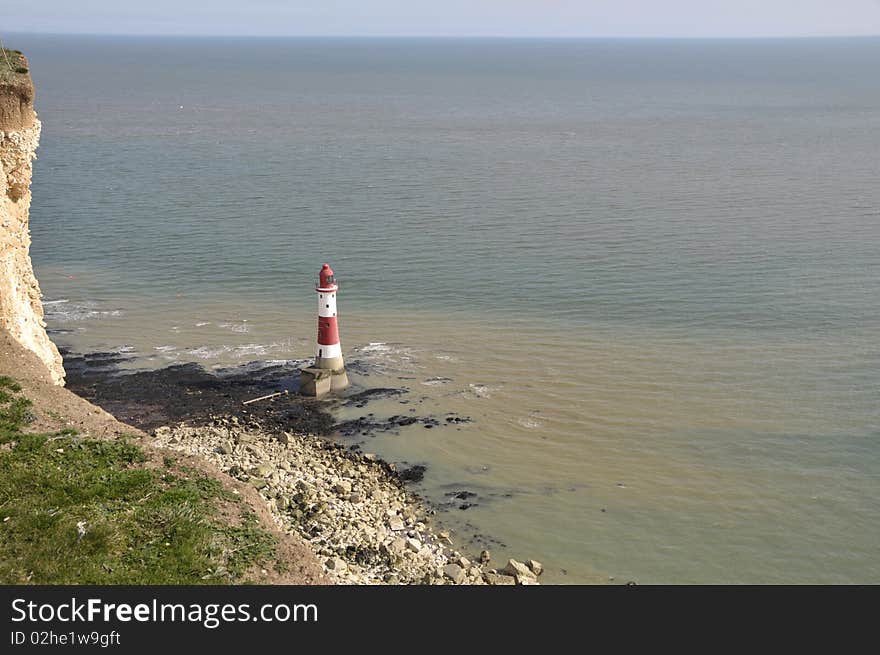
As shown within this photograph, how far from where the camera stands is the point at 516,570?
17.3 meters

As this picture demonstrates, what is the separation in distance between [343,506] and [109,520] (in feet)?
24.0

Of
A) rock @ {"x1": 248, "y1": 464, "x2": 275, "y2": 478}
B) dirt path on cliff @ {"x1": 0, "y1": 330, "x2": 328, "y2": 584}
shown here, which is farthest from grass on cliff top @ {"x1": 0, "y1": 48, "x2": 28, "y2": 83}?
rock @ {"x1": 248, "y1": 464, "x2": 275, "y2": 478}

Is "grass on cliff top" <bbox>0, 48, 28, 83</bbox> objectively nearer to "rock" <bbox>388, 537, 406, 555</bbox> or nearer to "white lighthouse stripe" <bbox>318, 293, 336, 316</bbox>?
"white lighthouse stripe" <bbox>318, 293, 336, 316</bbox>

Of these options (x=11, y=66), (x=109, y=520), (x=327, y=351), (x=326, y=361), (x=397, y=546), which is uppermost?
(x=11, y=66)

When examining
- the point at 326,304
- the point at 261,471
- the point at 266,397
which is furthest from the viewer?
the point at 266,397

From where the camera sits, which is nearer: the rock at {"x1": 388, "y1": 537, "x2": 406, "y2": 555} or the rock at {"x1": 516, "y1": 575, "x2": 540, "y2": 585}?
the rock at {"x1": 388, "y1": 537, "x2": 406, "y2": 555}

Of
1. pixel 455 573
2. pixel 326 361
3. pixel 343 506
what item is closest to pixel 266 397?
pixel 326 361

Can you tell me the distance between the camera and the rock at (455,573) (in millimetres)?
16141

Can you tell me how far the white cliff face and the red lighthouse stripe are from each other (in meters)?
6.94

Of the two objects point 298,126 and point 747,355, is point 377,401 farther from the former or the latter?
point 298,126

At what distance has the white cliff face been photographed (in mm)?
19656

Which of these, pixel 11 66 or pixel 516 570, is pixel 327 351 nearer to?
pixel 11 66

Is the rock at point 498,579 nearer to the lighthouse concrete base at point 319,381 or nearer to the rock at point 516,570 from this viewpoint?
the rock at point 516,570

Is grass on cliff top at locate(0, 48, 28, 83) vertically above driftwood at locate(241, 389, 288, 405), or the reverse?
grass on cliff top at locate(0, 48, 28, 83)
